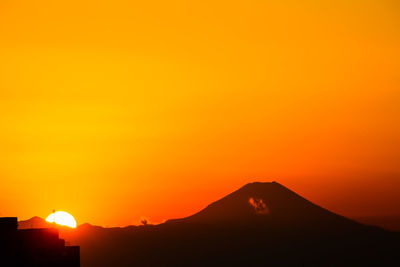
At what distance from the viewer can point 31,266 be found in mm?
91375

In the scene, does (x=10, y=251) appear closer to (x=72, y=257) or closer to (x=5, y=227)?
(x=5, y=227)

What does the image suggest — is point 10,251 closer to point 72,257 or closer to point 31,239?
point 31,239

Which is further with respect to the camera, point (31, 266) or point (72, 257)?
point (72, 257)

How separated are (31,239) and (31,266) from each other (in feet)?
11.9

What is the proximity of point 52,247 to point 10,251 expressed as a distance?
21.2ft

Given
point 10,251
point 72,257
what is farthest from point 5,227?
point 72,257

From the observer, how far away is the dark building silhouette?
90312 mm

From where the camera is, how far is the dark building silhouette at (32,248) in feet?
296

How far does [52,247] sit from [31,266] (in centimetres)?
474

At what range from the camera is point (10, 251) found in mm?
90438

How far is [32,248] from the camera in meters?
93.2

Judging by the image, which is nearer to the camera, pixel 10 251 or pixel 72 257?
pixel 10 251

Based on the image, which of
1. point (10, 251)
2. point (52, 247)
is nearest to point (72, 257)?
point (52, 247)

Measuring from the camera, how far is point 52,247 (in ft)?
313
